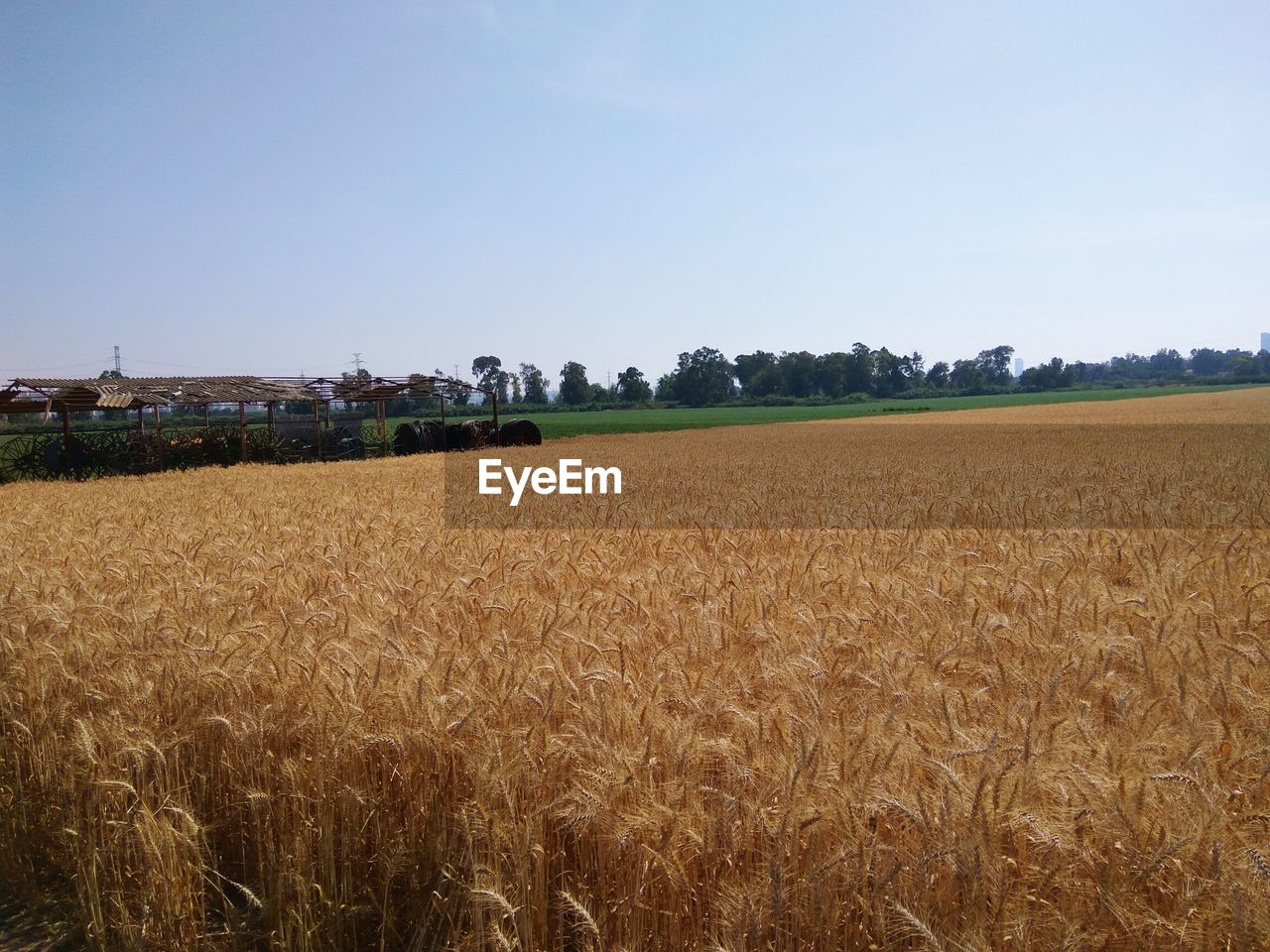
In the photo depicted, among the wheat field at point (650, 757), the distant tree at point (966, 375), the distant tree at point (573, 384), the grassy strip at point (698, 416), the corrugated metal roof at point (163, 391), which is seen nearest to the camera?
the wheat field at point (650, 757)

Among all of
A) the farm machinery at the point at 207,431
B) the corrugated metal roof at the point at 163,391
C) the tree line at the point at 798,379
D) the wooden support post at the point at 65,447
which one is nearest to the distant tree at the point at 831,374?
the tree line at the point at 798,379

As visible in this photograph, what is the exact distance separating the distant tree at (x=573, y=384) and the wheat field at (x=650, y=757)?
11823 cm

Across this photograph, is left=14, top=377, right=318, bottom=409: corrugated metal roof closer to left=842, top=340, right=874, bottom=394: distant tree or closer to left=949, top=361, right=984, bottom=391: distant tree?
left=842, top=340, right=874, bottom=394: distant tree

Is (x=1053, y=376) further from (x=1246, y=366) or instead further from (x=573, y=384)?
(x=573, y=384)

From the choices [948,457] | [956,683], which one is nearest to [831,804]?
[956,683]

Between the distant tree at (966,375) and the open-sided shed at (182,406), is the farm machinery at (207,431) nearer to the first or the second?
the open-sided shed at (182,406)

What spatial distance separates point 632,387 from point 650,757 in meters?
124

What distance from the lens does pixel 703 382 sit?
128 metres

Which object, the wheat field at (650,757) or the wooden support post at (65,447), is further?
the wooden support post at (65,447)

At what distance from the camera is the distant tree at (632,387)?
125250mm

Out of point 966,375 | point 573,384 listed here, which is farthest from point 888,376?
point 573,384

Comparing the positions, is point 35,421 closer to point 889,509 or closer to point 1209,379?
point 889,509

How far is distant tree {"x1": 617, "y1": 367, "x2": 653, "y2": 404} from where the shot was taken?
12525 cm

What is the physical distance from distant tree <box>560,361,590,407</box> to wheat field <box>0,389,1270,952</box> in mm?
118229
